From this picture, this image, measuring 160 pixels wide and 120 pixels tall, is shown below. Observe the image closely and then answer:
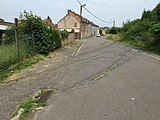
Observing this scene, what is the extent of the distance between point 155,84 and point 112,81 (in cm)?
155

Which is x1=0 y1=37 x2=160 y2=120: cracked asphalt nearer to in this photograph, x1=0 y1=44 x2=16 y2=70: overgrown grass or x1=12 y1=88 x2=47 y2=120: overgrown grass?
x1=12 y1=88 x2=47 y2=120: overgrown grass

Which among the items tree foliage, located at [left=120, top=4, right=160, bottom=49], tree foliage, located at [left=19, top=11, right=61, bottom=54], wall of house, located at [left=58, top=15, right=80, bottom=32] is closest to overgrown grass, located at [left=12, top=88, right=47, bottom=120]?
tree foliage, located at [left=19, top=11, right=61, bottom=54]

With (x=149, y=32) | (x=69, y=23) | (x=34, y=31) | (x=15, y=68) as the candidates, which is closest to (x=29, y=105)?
(x=15, y=68)

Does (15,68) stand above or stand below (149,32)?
below

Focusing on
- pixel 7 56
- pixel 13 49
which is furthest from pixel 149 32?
pixel 7 56

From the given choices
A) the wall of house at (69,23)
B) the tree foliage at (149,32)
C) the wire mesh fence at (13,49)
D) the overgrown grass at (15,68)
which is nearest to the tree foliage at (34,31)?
the wire mesh fence at (13,49)

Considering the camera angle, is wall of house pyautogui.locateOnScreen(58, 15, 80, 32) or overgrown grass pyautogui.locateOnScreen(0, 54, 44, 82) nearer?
overgrown grass pyautogui.locateOnScreen(0, 54, 44, 82)

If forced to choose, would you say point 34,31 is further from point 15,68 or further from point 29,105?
point 29,105

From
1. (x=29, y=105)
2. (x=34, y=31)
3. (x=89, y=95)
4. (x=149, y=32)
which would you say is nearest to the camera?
(x=29, y=105)

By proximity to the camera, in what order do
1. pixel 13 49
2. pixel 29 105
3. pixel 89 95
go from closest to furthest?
1. pixel 29 105
2. pixel 89 95
3. pixel 13 49

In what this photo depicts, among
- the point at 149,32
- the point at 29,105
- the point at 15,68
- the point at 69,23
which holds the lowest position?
the point at 15,68

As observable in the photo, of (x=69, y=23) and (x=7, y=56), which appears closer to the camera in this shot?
(x=7, y=56)

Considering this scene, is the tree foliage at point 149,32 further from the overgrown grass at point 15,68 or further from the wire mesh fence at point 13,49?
the overgrown grass at point 15,68

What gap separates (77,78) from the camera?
8.91 metres
